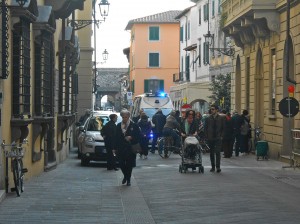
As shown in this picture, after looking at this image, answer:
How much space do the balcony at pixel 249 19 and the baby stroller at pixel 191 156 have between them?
27.6 feet

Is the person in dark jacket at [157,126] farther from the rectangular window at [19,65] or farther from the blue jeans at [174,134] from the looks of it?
the rectangular window at [19,65]

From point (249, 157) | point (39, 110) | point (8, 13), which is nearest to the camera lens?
point (8, 13)

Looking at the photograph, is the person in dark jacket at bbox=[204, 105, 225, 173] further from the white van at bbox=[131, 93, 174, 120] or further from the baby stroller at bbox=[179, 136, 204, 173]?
the white van at bbox=[131, 93, 174, 120]

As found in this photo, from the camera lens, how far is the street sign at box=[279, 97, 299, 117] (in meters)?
23.5

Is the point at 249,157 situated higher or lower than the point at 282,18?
lower

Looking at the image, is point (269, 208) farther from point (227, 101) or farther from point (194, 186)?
point (227, 101)

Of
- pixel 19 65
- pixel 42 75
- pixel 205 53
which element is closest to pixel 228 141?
pixel 42 75

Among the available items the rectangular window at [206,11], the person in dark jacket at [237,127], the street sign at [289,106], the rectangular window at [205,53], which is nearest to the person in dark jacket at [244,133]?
the person in dark jacket at [237,127]

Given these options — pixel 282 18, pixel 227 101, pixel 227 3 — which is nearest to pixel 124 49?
pixel 227 101

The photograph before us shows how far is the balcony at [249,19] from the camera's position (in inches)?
1161

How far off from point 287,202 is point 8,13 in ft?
20.6

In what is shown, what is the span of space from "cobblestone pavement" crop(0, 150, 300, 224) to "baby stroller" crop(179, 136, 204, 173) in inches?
10.1

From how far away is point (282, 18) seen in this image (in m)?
29.0

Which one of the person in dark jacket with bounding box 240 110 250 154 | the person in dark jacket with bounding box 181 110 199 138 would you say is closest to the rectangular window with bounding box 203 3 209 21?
the person in dark jacket with bounding box 240 110 250 154
